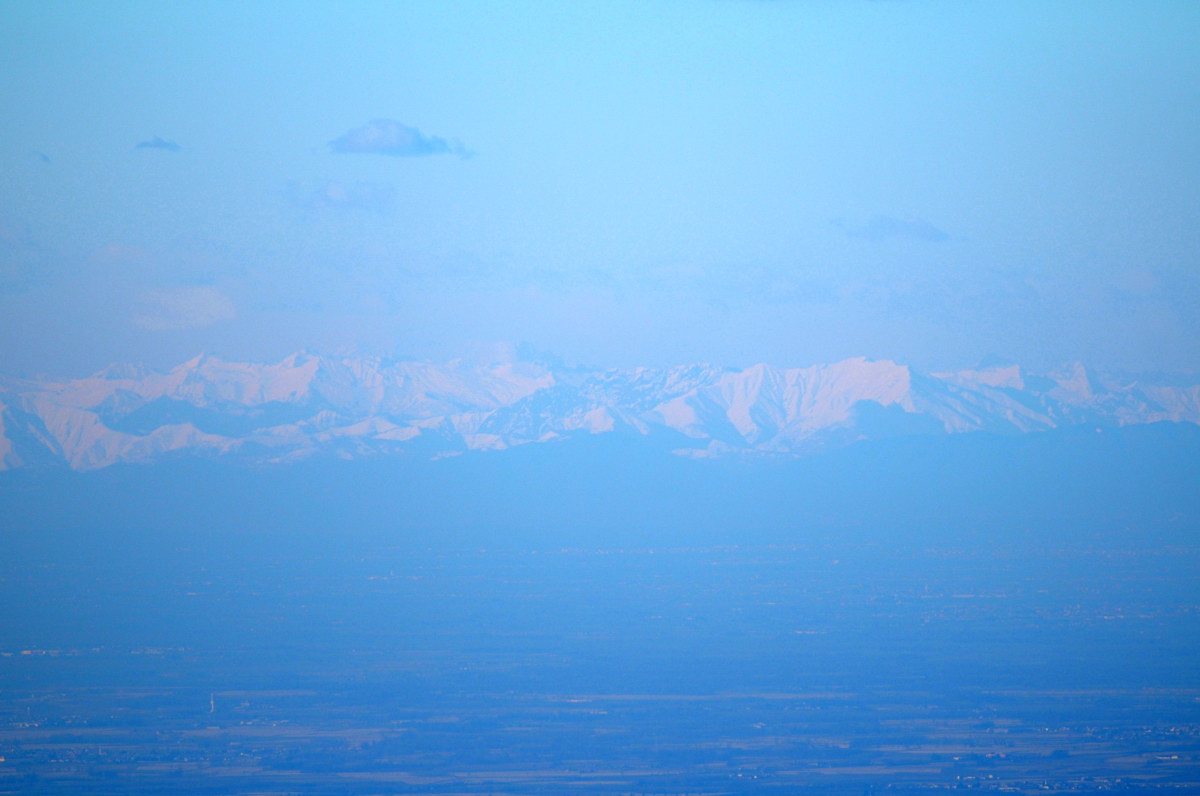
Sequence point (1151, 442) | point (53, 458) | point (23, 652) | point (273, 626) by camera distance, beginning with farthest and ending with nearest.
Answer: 1. point (1151, 442)
2. point (53, 458)
3. point (273, 626)
4. point (23, 652)

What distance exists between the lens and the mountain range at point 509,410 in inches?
1390

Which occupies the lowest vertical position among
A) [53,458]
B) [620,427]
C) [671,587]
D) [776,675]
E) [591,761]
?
[591,761]

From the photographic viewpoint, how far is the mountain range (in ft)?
116

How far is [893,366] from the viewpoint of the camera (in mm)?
48531

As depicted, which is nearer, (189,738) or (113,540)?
(189,738)

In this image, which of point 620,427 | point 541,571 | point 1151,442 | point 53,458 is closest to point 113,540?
point 53,458

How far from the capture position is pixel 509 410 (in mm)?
43469

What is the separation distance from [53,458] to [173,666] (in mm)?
10872

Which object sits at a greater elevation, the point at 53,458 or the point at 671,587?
the point at 53,458

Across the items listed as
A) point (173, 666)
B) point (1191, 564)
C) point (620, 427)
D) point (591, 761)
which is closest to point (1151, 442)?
point (1191, 564)

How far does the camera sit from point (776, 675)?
2409 cm

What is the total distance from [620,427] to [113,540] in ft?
69.7

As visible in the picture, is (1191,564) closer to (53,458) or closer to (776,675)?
(776,675)

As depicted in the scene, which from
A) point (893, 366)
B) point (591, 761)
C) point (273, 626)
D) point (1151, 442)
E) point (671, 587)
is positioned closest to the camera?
point (591, 761)
